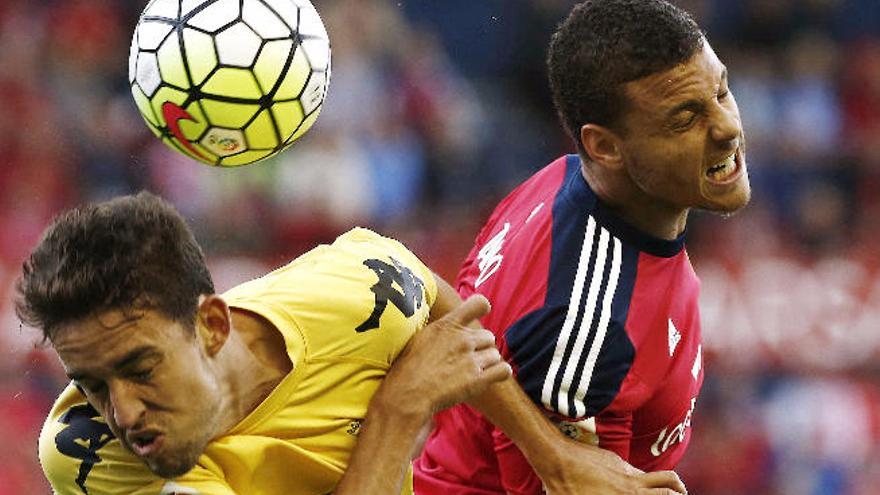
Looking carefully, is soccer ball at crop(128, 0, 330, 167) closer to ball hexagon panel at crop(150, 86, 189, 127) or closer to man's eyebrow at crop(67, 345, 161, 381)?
ball hexagon panel at crop(150, 86, 189, 127)

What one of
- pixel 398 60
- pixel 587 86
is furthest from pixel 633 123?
pixel 398 60

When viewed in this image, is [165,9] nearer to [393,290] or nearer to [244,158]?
[244,158]

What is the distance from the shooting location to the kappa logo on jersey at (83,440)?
140 inches

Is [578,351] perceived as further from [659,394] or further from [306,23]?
[306,23]

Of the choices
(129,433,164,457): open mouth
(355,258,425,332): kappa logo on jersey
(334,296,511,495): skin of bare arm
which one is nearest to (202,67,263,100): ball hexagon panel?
(355,258,425,332): kappa logo on jersey

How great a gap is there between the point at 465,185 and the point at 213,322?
21.1 feet

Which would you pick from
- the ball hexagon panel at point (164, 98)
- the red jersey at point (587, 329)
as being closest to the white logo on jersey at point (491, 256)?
the red jersey at point (587, 329)

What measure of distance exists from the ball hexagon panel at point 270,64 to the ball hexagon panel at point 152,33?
26 cm

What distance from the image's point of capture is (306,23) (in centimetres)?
448

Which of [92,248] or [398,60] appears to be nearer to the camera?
[92,248]

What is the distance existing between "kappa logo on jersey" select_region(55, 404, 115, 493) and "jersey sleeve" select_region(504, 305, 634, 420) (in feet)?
3.94

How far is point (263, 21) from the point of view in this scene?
4.38 meters

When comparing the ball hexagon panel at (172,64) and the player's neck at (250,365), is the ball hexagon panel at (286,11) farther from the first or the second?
the player's neck at (250,365)

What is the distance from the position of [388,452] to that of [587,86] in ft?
3.93
